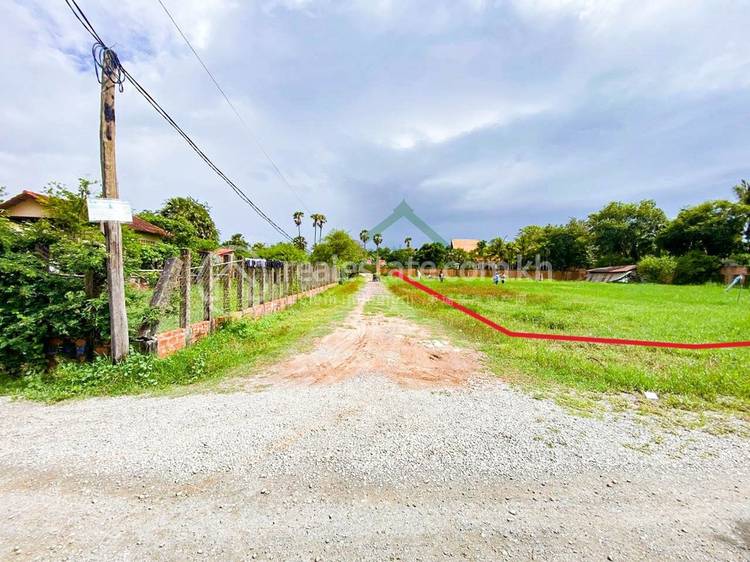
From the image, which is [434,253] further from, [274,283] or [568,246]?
[274,283]

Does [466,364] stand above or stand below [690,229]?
below

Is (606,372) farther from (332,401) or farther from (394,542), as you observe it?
(394,542)

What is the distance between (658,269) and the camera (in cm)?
3744

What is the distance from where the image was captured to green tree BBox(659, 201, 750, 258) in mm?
35500

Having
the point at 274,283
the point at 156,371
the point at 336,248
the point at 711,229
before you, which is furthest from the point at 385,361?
the point at 711,229

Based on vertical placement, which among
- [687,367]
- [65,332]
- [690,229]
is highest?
[690,229]

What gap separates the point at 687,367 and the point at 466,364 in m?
3.65

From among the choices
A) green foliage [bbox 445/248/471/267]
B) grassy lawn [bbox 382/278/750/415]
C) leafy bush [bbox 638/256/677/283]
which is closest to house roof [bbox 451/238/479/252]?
green foliage [bbox 445/248/471/267]

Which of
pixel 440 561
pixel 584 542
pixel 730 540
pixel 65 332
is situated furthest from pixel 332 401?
pixel 65 332

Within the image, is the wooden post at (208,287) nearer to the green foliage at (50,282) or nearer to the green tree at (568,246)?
the green foliage at (50,282)

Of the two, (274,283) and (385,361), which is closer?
(385,361)

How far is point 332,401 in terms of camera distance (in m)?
3.71

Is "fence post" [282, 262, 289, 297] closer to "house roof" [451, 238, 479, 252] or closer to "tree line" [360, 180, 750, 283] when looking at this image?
"tree line" [360, 180, 750, 283]

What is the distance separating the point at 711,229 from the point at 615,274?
414 inches
